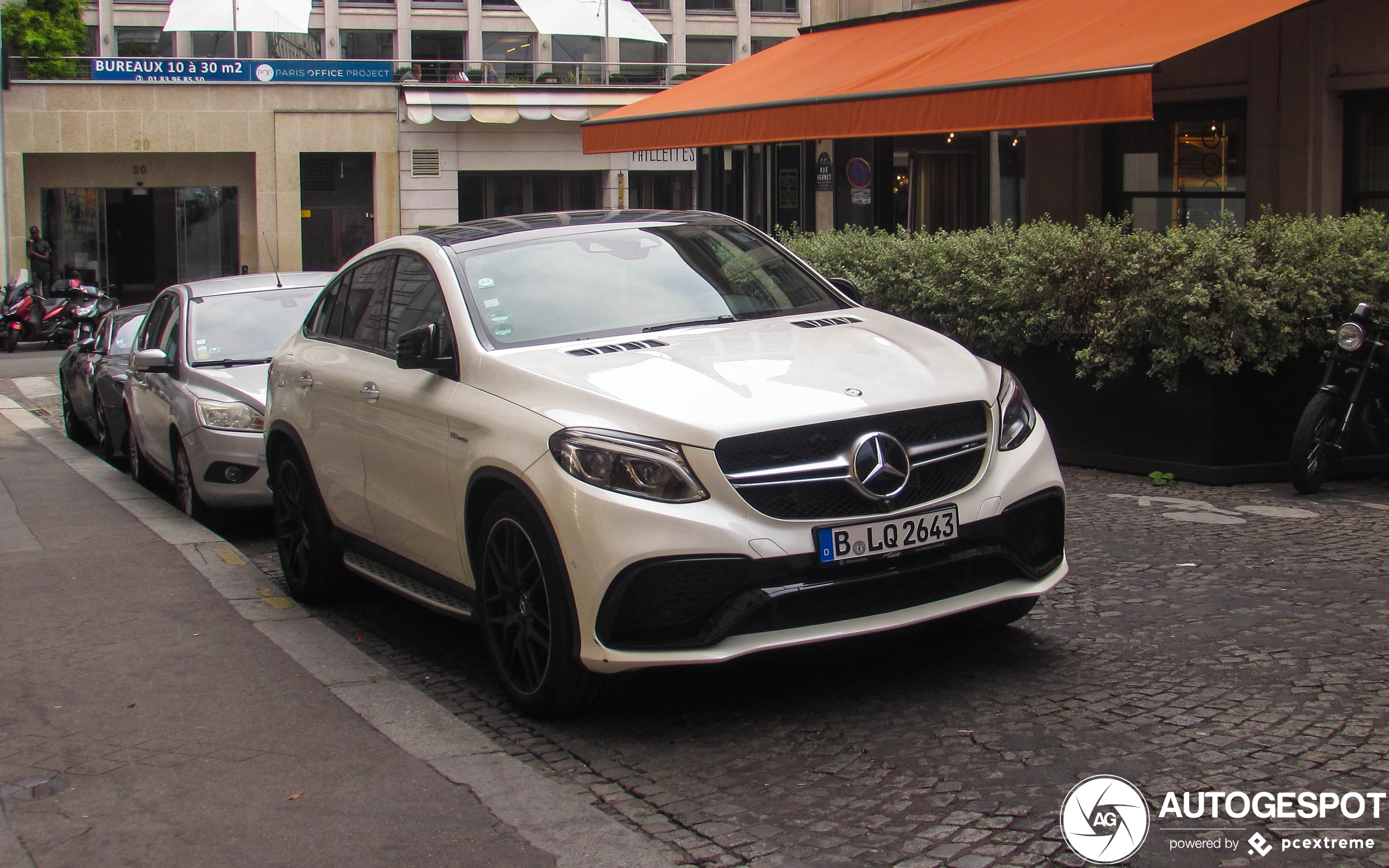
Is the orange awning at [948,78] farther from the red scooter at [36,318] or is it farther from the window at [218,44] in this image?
the window at [218,44]

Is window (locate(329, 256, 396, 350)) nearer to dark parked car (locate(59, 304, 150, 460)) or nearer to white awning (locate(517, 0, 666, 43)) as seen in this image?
dark parked car (locate(59, 304, 150, 460))

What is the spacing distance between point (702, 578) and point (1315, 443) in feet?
17.2

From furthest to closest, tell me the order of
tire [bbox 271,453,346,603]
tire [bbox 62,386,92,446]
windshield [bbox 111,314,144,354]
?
1. tire [bbox 62,386,92,446]
2. windshield [bbox 111,314,144,354]
3. tire [bbox 271,453,346,603]

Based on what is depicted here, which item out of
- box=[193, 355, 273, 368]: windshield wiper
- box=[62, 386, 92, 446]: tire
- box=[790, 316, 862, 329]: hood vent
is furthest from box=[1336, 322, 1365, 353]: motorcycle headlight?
box=[62, 386, 92, 446]: tire

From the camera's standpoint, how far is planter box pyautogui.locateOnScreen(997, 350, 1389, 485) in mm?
8703

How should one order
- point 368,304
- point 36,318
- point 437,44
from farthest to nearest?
1. point 437,44
2. point 36,318
3. point 368,304

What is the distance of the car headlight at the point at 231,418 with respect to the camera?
884 centimetres

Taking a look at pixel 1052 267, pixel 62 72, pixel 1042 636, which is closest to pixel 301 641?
pixel 1042 636

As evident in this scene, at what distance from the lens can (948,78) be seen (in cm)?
1155

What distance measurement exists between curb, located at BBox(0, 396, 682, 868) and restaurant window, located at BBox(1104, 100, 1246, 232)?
8825 mm

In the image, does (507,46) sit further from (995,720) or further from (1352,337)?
(995,720)

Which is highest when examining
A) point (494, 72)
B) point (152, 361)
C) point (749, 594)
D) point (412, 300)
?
point (494, 72)

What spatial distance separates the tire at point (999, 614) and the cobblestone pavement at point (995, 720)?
7 cm

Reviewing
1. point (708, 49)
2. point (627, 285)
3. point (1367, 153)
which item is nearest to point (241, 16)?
point (708, 49)
